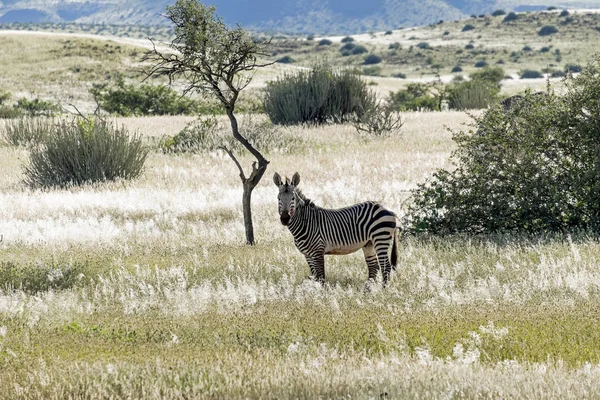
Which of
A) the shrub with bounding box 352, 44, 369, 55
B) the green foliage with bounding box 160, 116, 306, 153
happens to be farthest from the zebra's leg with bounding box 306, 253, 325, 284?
the shrub with bounding box 352, 44, 369, 55

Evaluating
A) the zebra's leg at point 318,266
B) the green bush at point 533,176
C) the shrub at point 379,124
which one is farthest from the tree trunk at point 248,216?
the shrub at point 379,124

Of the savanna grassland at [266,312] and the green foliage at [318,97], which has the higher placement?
the green foliage at [318,97]

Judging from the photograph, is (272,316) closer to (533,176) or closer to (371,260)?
(371,260)

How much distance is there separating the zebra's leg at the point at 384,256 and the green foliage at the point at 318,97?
2225cm

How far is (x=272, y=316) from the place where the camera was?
816 cm

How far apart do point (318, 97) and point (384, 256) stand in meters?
22.8

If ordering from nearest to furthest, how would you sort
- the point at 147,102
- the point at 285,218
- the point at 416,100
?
the point at 285,218 → the point at 416,100 → the point at 147,102

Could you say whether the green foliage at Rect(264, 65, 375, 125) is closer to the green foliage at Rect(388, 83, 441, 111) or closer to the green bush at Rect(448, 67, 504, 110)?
the green foliage at Rect(388, 83, 441, 111)

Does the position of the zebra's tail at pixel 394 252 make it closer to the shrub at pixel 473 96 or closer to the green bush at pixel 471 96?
the green bush at pixel 471 96

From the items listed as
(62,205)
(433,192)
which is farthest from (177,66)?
(62,205)

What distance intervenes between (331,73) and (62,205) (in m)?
17.4

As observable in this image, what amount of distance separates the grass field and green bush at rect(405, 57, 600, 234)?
0.76 m

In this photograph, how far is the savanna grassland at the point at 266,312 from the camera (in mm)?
5996

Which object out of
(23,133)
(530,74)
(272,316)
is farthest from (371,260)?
(530,74)
